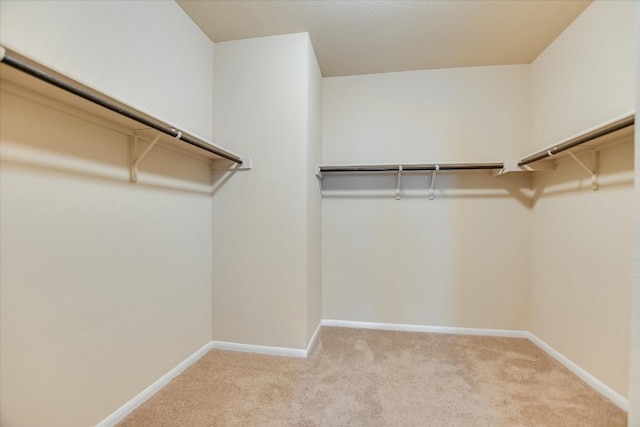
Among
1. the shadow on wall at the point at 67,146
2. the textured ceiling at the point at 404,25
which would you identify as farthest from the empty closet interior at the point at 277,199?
the textured ceiling at the point at 404,25

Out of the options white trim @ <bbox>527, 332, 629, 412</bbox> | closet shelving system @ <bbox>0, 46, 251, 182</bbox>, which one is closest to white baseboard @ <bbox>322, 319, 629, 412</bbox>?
white trim @ <bbox>527, 332, 629, 412</bbox>

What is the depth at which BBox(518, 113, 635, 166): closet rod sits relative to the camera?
1325 millimetres

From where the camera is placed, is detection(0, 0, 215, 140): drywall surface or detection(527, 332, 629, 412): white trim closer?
detection(0, 0, 215, 140): drywall surface

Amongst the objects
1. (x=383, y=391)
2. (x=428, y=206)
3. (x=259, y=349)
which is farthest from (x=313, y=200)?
(x=383, y=391)

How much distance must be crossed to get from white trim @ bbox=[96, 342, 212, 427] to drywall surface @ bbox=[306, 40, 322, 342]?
878mm

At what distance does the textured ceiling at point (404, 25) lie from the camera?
6.04ft

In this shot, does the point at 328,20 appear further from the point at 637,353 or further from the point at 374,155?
the point at 637,353

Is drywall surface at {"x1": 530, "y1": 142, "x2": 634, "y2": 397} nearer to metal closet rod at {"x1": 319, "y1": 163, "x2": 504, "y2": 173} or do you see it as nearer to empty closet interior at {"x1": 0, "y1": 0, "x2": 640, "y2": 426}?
empty closet interior at {"x1": 0, "y1": 0, "x2": 640, "y2": 426}

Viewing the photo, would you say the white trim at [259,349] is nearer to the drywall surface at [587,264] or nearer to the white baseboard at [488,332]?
the white baseboard at [488,332]

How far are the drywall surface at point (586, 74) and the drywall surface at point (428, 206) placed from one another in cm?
21

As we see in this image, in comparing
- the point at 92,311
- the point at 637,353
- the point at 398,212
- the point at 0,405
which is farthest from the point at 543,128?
the point at 0,405

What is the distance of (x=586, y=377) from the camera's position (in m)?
1.82

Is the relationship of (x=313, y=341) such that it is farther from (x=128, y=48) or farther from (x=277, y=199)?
(x=128, y=48)

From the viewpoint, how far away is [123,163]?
58.1 inches
